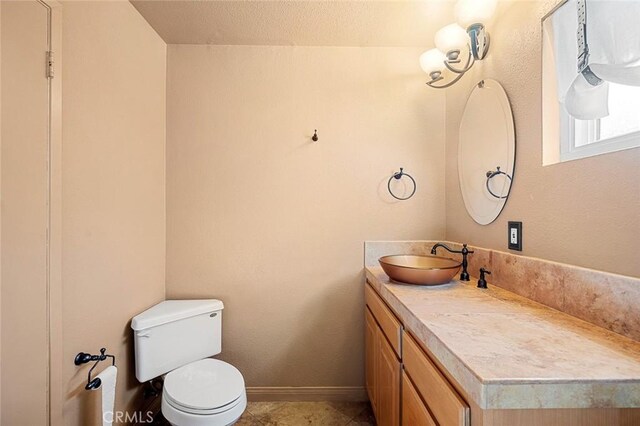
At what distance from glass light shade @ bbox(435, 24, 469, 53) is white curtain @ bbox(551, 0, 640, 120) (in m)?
0.40

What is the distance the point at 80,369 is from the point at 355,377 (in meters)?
1.56

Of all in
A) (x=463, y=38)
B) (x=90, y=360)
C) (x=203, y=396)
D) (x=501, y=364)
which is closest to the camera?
(x=501, y=364)

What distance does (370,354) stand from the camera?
1674mm

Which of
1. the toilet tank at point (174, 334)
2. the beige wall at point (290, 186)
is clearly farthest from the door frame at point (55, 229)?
the beige wall at point (290, 186)

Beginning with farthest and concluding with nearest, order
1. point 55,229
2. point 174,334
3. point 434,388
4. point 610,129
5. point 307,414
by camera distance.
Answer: point 307,414
point 174,334
point 55,229
point 610,129
point 434,388

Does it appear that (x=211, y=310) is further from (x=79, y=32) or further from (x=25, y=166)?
(x=79, y=32)

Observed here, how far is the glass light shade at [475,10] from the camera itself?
1.24 m

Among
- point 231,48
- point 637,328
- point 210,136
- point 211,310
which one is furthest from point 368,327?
point 231,48

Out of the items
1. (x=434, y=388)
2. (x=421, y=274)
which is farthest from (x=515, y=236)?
(x=434, y=388)

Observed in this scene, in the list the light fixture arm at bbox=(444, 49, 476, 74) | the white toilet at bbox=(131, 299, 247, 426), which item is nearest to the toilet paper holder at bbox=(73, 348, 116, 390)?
the white toilet at bbox=(131, 299, 247, 426)

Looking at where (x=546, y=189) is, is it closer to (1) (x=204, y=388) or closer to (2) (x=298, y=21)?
(2) (x=298, y=21)

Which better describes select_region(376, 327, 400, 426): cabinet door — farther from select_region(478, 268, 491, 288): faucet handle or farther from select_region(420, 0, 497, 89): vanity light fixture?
select_region(420, 0, 497, 89): vanity light fixture

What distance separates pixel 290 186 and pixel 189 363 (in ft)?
4.15

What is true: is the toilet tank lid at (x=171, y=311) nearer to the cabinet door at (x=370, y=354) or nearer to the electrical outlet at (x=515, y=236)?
the cabinet door at (x=370, y=354)
